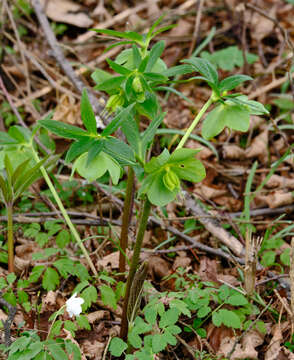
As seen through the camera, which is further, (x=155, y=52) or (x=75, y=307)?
(x=75, y=307)

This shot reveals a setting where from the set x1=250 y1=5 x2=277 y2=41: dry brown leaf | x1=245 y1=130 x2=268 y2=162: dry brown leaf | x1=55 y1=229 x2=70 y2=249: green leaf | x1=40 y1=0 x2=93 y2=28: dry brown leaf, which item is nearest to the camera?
x1=55 y1=229 x2=70 y2=249: green leaf

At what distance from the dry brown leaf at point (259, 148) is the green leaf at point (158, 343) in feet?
4.91

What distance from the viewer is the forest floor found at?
5.00 ft

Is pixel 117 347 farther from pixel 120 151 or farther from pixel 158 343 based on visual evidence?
pixel 120 151

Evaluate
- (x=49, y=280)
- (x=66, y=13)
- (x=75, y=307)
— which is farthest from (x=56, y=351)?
(x=66, y=13)

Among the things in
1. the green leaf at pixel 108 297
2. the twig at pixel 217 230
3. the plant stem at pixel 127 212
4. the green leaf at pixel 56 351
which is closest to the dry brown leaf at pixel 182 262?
the twig at pixel 217 230

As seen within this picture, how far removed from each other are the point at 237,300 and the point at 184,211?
29.3 inches

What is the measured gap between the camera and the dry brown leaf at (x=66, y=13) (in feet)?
11.2

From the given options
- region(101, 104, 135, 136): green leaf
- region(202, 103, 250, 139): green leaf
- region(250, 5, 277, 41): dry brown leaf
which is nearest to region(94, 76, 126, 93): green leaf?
region(101, 104, 135, 136): green leaf

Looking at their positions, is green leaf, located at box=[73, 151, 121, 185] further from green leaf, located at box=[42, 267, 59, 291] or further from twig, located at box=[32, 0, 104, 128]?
twig, located at box=[32, 0, 104, 128]

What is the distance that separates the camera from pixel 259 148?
2512mm

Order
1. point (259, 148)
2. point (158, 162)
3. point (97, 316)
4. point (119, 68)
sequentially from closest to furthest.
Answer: point (158, 162)
point (119, 68)
point (97, 316)
point (259, 148)

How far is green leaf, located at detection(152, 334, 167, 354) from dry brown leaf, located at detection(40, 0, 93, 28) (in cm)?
278

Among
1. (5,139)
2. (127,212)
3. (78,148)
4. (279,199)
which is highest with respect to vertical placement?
(78,148)
